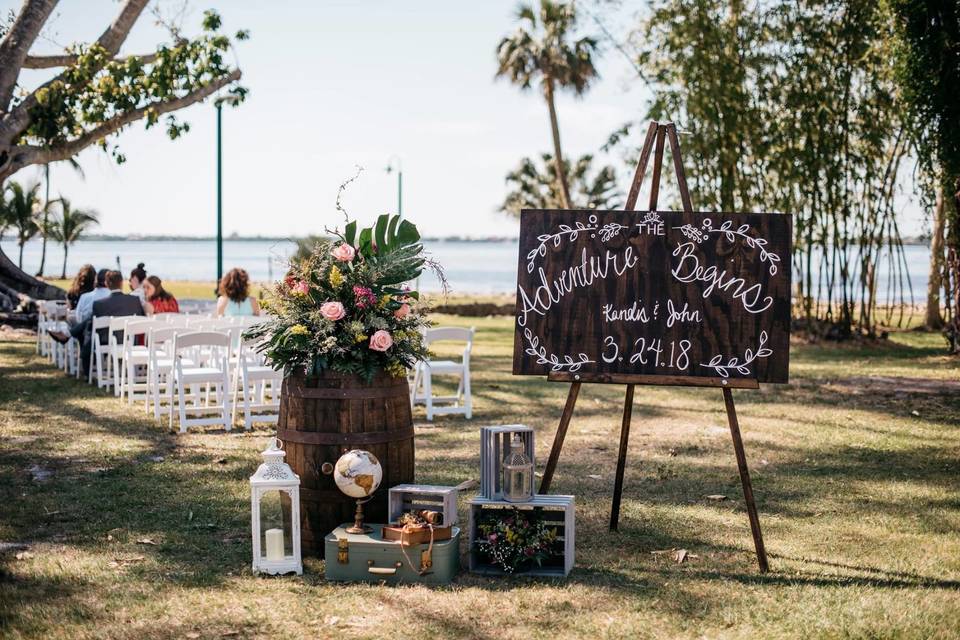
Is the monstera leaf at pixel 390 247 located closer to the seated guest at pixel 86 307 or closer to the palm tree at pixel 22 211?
the seated guest at pixel 86 307

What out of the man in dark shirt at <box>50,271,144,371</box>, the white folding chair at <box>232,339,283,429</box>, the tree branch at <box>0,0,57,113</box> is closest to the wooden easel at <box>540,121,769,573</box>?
the white folding chair at <box>232,339,283,429</box>

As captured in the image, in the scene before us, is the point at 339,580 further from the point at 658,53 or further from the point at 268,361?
the point at 658,53

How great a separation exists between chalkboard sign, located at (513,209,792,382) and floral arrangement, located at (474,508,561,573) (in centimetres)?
87

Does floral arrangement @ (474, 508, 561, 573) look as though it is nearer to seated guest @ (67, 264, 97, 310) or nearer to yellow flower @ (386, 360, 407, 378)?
yellow flower @ (386, 360, 407, 378)

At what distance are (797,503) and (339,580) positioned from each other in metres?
3.21

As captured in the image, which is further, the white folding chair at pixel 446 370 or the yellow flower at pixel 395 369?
the white folding chair at pixel 446 370

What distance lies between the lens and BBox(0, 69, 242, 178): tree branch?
15.6 m

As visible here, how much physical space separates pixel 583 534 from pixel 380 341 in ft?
5.64

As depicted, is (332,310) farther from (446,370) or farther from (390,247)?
(446,370)

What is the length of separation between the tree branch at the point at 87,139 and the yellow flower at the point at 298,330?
11983mm

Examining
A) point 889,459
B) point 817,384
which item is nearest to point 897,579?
point 889,459

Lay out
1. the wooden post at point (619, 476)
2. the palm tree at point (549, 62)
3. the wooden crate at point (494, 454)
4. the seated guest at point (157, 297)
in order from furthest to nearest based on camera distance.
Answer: the palm tree at point (549, 62)
the seated guest at point (157, 297)
the wooden post at point (619, 476)
the wooden crate at point (494, 454)

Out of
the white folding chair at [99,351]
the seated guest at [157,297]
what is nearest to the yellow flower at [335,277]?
the white folding chair at [99,351]

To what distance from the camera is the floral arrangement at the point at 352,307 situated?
17.1 ft
